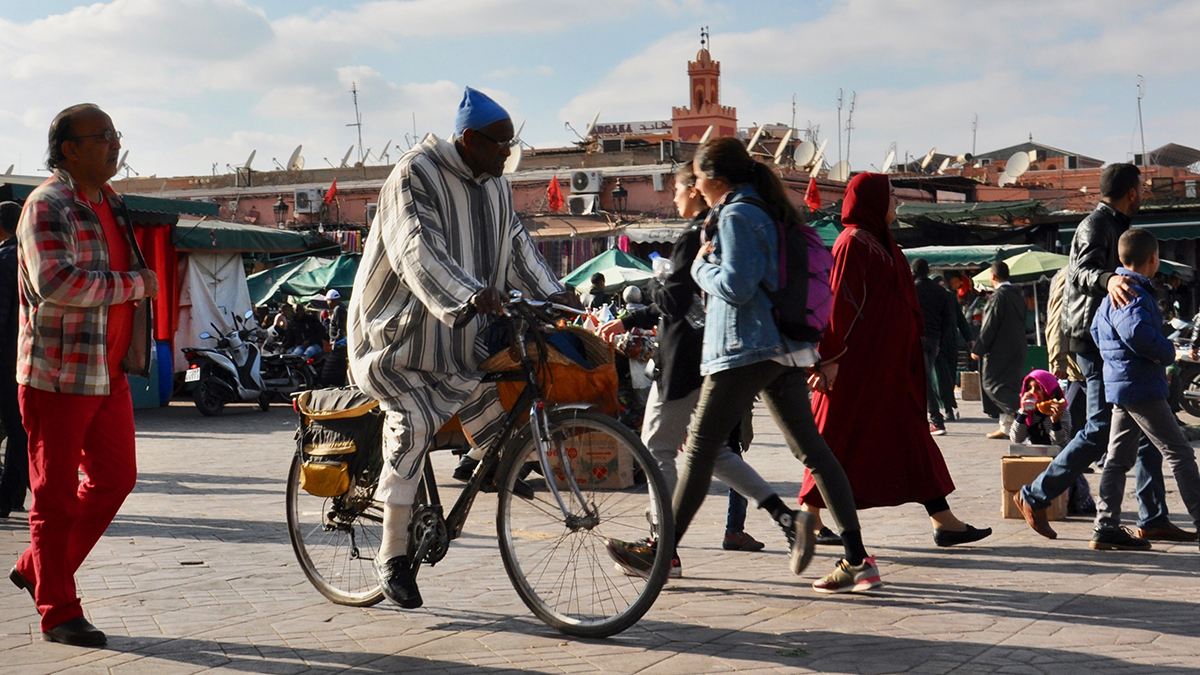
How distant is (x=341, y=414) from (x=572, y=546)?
102 cm

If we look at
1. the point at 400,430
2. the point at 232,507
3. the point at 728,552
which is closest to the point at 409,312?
the point at 400,430

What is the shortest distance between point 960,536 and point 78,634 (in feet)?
12.5

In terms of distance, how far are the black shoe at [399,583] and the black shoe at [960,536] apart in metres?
2.69

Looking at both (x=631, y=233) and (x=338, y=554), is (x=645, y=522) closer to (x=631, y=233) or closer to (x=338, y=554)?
(x=338, y=554)

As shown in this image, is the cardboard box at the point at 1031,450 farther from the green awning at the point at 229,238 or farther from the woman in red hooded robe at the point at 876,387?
the green awning at the point at 229,238

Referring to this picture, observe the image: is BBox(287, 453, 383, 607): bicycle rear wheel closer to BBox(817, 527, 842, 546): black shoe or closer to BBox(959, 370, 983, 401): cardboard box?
BBox(817, 527, 842, 546): black shoe

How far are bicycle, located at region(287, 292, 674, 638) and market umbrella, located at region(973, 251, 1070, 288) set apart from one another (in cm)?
1925

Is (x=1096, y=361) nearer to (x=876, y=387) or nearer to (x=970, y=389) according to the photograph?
(x=876, y=387)

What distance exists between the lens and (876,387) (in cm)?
609

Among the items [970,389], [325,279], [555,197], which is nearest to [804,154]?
[555,197]

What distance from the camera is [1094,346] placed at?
6.43 metres

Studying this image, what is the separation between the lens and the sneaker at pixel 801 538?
16.7 ft

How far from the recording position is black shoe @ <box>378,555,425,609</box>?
15.1 ft

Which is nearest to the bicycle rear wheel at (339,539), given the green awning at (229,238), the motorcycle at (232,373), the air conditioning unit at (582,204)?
the motorcycle at (232,373)
